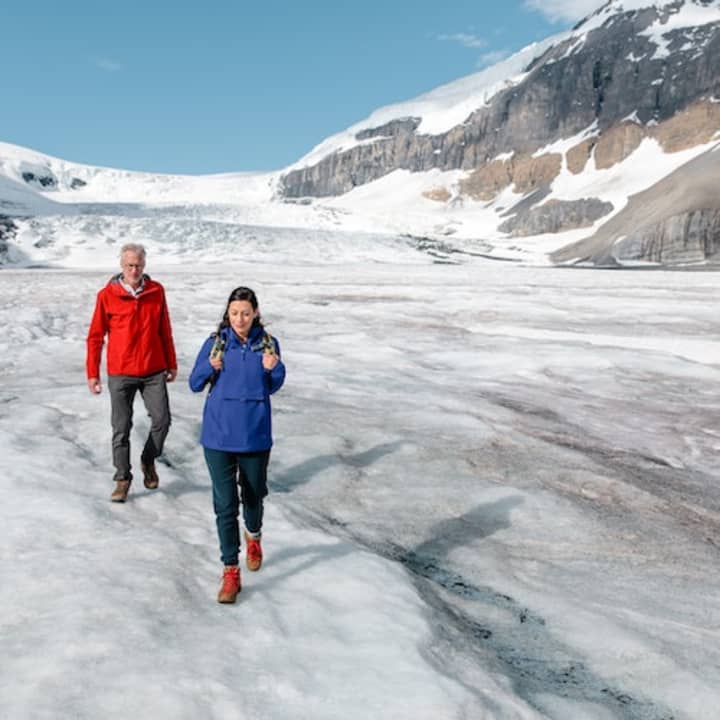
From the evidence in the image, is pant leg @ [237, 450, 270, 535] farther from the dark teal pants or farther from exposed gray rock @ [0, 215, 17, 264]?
exposed gray rock @ [0, 215, 17, 264]

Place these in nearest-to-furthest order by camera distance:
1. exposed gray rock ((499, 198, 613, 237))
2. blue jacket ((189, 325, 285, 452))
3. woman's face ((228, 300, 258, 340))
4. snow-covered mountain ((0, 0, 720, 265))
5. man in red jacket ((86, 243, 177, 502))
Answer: woman's face ((228, 300, 258, 340)), blue jacket ((189, 325, 285, 452)), man in red jacket ((86, 243, 177, 502)), snow-covered mountain ((0, 0, 720, 265)), exposed gray rock ((499, 198, 613, 237))

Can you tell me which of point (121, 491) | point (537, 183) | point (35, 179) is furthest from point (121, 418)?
point (35, 179)

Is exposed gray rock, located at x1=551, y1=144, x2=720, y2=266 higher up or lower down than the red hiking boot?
higher up

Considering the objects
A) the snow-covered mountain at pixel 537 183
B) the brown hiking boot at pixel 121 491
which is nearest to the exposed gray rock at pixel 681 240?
the snow-covered mountain at pixel 537 183

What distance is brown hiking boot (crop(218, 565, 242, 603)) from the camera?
4.26 metres

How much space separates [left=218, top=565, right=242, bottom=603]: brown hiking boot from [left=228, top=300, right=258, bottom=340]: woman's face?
4.46ft

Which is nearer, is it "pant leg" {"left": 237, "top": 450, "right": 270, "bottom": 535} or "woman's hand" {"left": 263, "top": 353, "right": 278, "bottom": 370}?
"woman's hand" {"left": 263, "top": 353, "right": 278, "bottom": 370}

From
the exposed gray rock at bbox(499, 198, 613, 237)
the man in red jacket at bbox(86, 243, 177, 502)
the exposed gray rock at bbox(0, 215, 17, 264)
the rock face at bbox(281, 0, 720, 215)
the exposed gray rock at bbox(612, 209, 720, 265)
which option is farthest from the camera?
the rock face at bbox(281, 0, 720, 215)

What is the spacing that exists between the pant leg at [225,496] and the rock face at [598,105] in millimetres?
138733

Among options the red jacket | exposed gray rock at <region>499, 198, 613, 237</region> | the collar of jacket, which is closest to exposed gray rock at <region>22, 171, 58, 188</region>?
exposed gray rock at <region>499, 198, 613, 237</region>

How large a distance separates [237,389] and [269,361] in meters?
0.26

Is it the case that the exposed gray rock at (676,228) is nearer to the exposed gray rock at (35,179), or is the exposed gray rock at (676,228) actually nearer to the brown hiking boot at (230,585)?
the brown hiking boot at (230,585)

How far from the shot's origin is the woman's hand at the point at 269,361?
169 inches

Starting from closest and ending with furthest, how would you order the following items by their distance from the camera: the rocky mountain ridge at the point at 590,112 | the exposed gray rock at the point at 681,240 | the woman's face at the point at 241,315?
the woman's face at the point at 241,315, the exposed gray rock at the point at 681,240, the rocky mountain ridge at the point at 590,112
